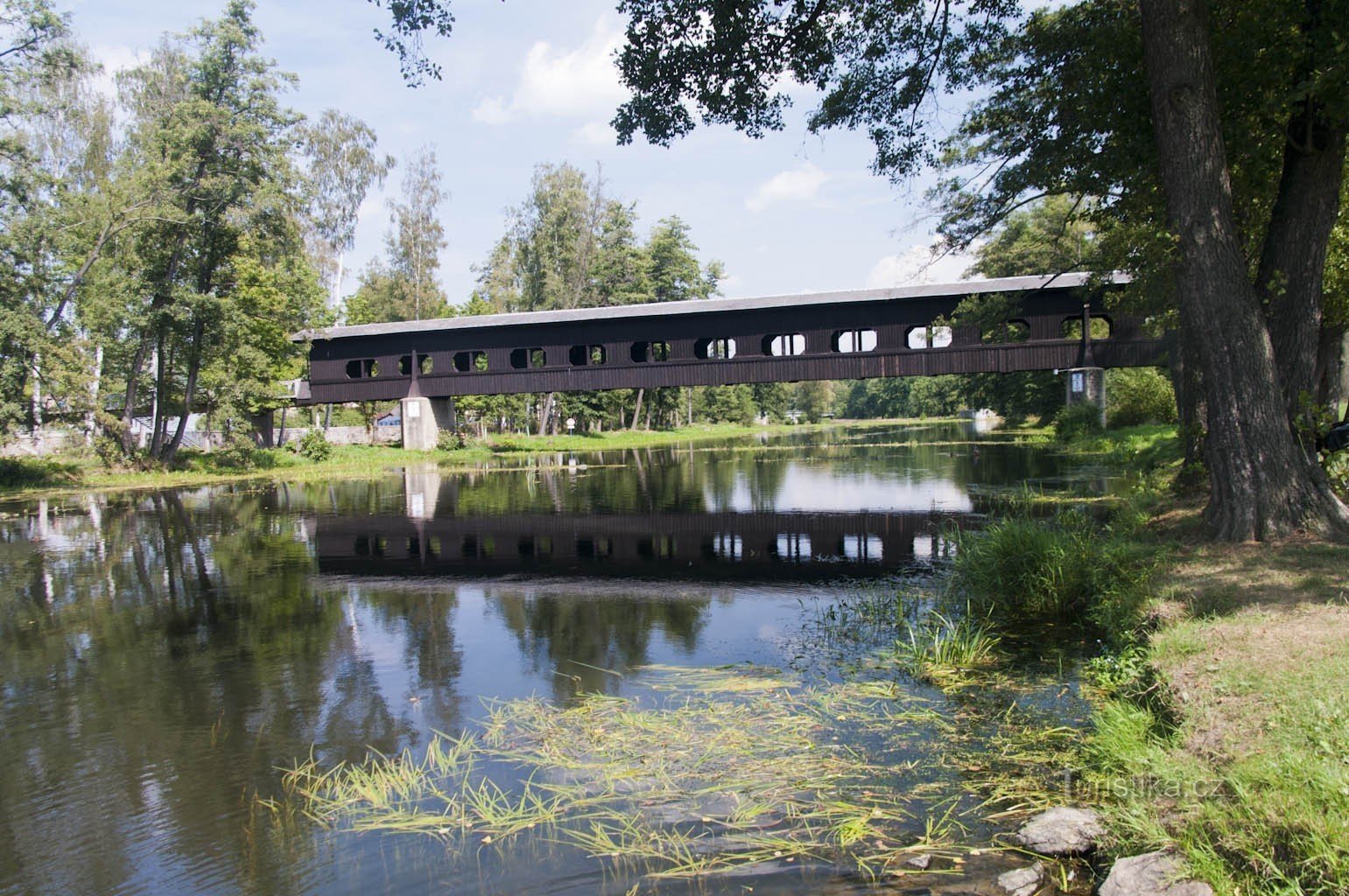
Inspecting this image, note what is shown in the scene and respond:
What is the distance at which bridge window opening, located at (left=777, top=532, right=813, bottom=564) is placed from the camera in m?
11.9

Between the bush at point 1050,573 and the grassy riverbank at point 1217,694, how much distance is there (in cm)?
2

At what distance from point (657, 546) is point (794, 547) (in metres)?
2.08

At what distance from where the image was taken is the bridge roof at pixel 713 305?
27.2 m

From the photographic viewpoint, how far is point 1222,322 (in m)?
7.63

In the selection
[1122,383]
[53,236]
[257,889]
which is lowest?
[257,889]

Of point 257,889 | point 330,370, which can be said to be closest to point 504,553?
point 257,889

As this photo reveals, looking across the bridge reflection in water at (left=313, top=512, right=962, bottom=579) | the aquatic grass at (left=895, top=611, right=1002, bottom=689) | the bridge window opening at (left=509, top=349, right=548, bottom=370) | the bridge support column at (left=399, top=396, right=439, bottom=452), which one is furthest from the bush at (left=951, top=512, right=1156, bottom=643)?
the bridge support column at (left=399, top=396, right=439, bottom=452)

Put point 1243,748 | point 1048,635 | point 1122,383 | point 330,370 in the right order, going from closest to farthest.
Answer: point 1243,748
point 1048,635
point 1122,383
point 330,370

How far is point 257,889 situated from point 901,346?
26638 millimetres

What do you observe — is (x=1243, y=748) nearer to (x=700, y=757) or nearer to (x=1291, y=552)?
(x=700, y=757)

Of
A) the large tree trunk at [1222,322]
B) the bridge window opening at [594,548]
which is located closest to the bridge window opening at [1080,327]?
the bridge window opening at [594,548]

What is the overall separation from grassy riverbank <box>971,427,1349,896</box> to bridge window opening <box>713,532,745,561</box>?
4350 mm

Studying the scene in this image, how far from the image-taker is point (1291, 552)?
22.8 ft

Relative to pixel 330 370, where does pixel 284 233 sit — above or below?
above
